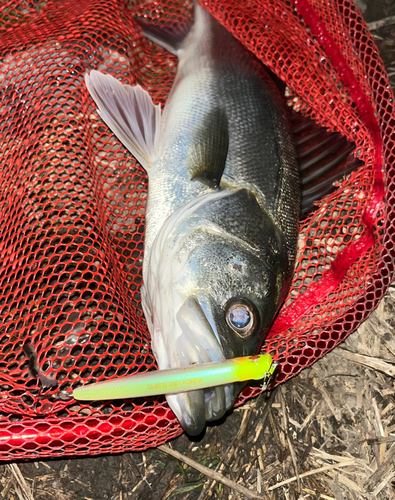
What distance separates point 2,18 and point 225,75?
1.72 meters

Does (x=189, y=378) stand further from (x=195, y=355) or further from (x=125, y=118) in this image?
(x=125, y=118)

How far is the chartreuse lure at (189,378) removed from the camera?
2.00 m

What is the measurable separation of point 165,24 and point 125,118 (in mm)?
1057

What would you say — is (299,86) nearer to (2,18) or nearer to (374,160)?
(374,160)

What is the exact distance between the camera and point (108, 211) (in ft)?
10.4

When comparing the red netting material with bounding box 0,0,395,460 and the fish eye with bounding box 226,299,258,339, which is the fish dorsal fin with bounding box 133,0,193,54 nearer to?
the red netting material with bounding box 0,0,395,460

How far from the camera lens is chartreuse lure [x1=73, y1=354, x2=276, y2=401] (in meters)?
2.00

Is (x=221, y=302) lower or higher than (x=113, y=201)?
higher

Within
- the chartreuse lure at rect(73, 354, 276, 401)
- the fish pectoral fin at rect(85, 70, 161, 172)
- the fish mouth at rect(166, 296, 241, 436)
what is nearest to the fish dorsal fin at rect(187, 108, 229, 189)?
the fish pectoral fin at rect(85, 70, 161, 172)

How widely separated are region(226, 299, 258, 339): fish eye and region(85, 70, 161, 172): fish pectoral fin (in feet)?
3.66

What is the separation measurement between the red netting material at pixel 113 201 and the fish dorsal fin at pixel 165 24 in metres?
0.04

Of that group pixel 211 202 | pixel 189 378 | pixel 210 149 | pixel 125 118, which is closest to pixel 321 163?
pixel 210 149

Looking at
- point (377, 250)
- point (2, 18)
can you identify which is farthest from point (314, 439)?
point (2, 18)

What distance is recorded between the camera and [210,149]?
2795mm
